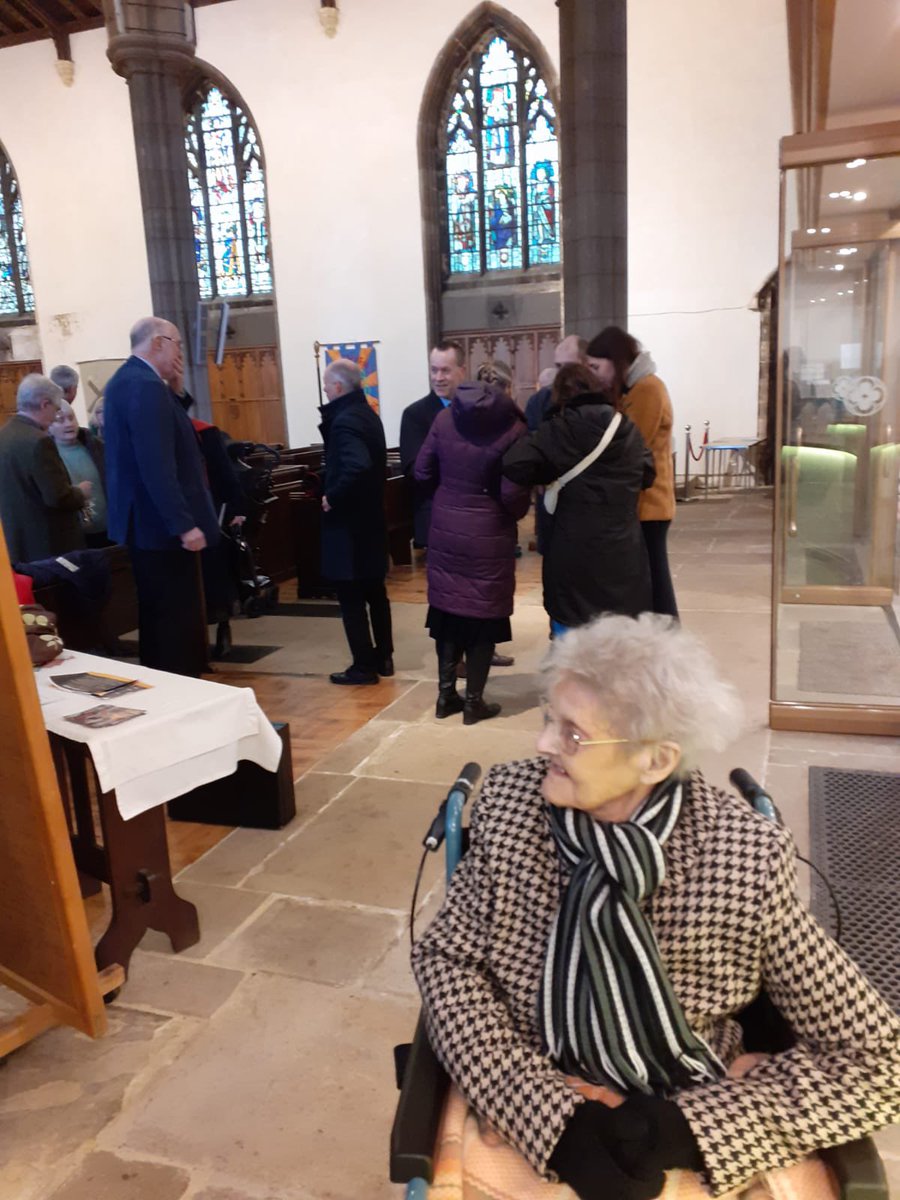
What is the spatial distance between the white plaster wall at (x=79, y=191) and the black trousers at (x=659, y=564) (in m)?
13.8

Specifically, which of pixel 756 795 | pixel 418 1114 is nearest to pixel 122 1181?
pixel 418 1114

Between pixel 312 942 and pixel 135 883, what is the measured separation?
51 centimetres

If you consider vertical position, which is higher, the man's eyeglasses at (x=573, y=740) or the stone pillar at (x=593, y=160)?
the stone pillar at (x=593, y=160)

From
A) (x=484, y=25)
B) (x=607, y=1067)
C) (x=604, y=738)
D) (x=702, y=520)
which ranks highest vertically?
(x=484, y=25)

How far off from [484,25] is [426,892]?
47.0ft

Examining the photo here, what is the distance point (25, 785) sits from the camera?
6.45 ft

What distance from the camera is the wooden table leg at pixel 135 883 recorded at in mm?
2395

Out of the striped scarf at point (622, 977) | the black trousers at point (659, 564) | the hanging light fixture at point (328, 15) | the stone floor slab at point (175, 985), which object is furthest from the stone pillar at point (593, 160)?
the striped scarf at point (622, 977)

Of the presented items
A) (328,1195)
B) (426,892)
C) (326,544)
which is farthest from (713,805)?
(326,544)

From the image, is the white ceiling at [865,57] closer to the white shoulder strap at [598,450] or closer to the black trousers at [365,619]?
the white shoulder strap at [598,450]

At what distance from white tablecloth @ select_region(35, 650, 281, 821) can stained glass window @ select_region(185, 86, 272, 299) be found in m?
14.5

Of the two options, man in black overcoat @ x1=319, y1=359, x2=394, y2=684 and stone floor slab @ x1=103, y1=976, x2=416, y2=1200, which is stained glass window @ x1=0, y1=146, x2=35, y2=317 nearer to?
man in black overcoat @ x1=319, y1=359, x2=394, y2=684

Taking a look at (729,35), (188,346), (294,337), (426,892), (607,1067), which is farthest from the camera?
(294,337)

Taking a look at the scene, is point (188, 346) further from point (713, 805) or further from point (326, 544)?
point (713, 805)
